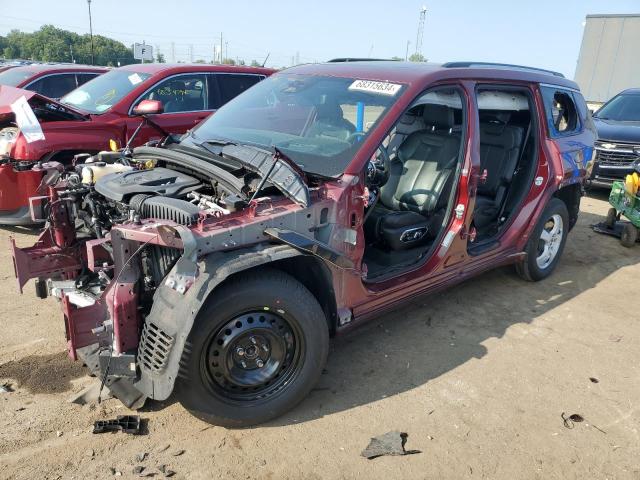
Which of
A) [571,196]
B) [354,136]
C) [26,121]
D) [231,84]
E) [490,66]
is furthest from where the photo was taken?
[231,84]

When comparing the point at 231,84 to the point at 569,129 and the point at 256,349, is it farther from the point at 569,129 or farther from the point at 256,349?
the point at 256,349

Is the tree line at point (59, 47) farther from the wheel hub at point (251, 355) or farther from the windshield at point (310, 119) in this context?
the wheel hub at point (251, 355)

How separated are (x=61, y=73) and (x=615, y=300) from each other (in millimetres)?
9299

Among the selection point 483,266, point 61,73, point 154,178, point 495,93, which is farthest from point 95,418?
point 61,73

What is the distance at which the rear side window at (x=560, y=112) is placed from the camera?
4578 mm

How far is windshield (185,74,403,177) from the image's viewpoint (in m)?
3.15

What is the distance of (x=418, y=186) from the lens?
4266 mm

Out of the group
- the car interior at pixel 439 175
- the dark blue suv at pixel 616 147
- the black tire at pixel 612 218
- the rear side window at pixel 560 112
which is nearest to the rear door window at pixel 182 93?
the car interior at pixel 439 175

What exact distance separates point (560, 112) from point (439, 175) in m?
1.67

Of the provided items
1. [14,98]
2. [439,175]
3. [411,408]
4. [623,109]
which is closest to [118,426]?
[411,408]

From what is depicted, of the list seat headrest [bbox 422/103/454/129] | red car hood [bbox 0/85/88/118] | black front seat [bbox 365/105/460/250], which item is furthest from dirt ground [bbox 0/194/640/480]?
red car hood [bbox 0/85/88/118]

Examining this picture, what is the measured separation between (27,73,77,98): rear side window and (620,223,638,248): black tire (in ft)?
30.0

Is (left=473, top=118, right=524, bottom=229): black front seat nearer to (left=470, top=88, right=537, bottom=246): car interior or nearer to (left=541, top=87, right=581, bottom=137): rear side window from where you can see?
(left=470, top=88, right=537, bottom=246): car interior

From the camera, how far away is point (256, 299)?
8.56 feet
